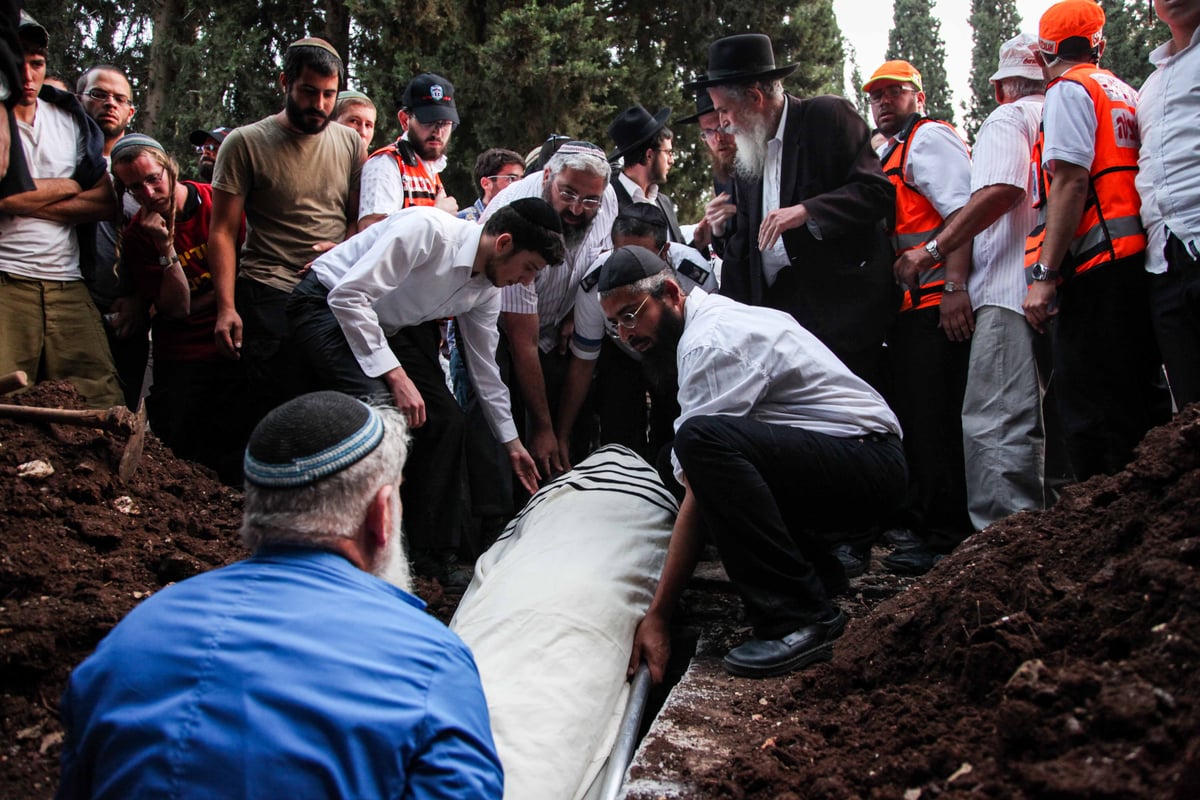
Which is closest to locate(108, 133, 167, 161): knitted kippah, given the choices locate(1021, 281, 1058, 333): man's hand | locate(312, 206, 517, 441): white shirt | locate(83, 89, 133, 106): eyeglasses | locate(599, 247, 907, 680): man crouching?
locate(83, 89, 133, 106): eyeglasses

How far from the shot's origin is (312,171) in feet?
14.8

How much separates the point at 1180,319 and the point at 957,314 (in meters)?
1.01

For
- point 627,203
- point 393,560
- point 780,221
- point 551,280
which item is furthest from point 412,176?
point 393,560

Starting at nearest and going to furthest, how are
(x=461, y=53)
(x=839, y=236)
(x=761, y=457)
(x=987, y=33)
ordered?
(x=761, y=457) < (x=839, y=236) < (x=461, y=53) < (x=987, y=33)

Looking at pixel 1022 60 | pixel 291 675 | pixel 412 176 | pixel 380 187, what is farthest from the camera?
pixel 412 176

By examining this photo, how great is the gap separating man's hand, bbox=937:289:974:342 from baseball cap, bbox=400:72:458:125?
276 cm

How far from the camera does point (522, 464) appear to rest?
4340 mm

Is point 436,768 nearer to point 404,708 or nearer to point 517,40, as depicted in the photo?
point 404,708

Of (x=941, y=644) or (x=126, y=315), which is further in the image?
(x=126, y=315)

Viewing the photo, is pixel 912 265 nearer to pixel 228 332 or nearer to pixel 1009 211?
pixel 1009 211

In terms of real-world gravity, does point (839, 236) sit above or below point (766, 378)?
above

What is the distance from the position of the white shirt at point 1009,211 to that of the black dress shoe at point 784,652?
1.72 m

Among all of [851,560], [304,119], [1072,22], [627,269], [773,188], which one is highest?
[1072,22]

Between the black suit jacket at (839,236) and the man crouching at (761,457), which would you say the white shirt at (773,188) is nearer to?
the black suit jacket at (839,236)
